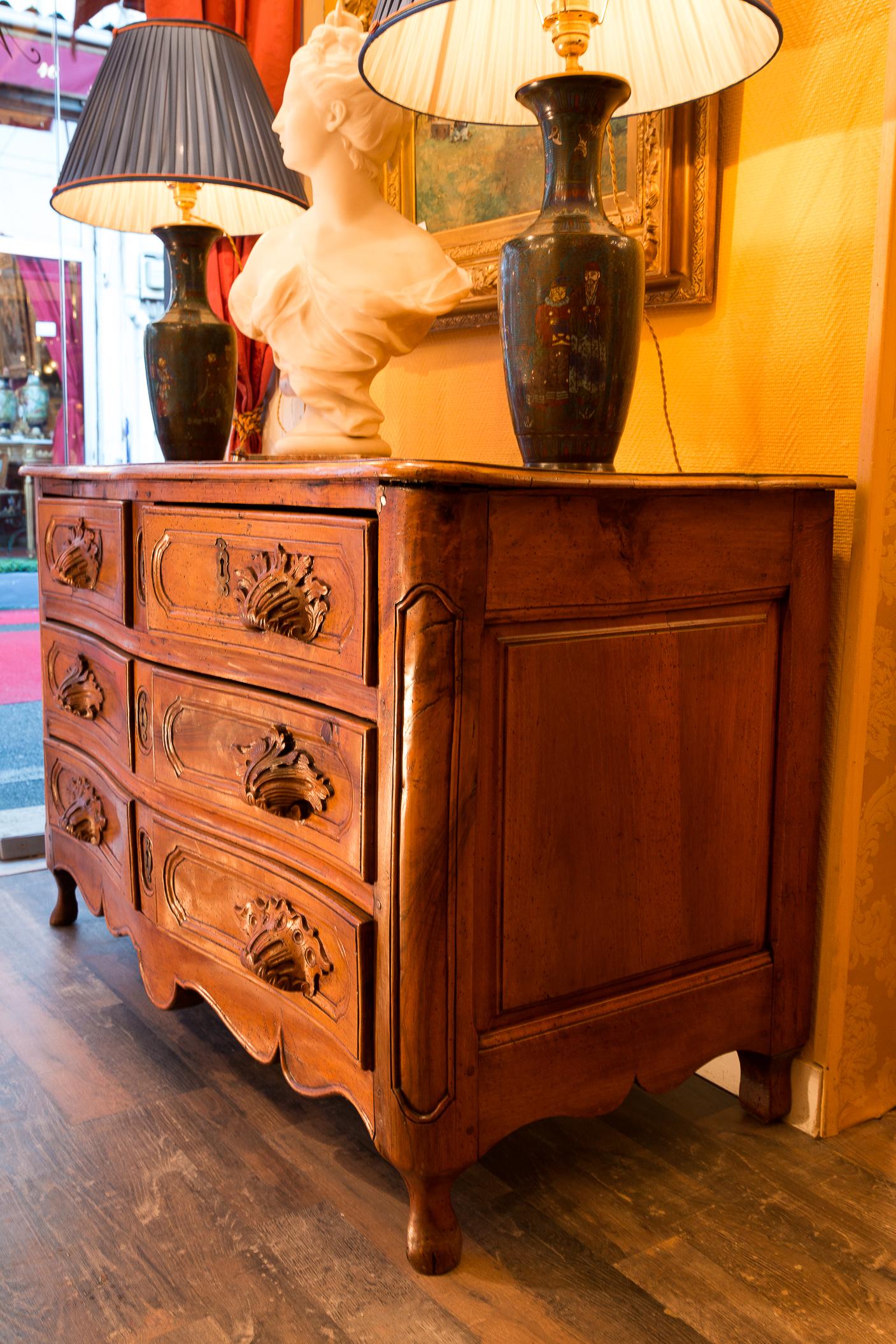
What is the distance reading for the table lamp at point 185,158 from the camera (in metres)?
2.10

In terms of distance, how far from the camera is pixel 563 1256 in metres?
1.34

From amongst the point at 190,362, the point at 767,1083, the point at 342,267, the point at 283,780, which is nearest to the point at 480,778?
the point at 283,780

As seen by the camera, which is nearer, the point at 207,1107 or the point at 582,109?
the point at 582,109

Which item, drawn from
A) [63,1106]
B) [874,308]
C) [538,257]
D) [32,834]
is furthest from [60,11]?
[63,1106]

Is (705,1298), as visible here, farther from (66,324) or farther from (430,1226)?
(66,324)

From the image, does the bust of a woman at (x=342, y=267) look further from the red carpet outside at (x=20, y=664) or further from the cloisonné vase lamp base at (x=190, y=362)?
the red carpet outside at (x=20, y=664)

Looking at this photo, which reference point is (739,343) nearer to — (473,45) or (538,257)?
(538,257)

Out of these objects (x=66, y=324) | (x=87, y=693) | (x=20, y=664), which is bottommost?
(x=20, y=664)

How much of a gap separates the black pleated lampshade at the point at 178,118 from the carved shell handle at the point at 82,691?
88cm

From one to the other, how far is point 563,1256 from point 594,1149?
26 centimetres

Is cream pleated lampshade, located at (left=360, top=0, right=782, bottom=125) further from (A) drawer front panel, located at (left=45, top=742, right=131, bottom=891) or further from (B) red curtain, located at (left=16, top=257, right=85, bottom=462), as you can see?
(B) red curtain, located at (left=16, top=257, right=85, bottom=462)

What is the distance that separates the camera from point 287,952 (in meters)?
1.45

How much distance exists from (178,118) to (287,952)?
5.08 ft

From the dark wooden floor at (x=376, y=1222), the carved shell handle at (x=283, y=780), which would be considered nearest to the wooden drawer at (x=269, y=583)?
the carved shell handle at (x=283, y=780)
